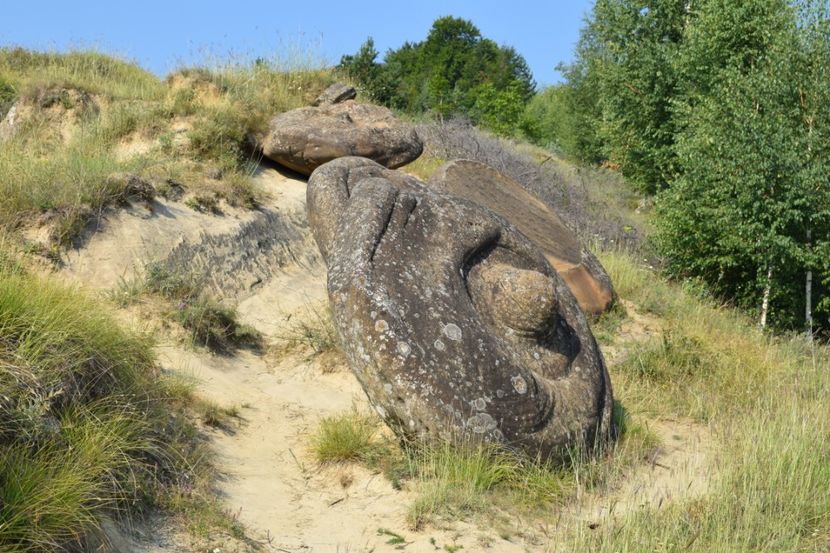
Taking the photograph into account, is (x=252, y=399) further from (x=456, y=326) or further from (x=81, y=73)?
(x=81, y=73)

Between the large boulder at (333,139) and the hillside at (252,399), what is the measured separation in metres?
0.35

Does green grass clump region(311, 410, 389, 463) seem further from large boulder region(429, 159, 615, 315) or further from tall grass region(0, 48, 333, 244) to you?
large boulder region(429, 159, 615, 315)

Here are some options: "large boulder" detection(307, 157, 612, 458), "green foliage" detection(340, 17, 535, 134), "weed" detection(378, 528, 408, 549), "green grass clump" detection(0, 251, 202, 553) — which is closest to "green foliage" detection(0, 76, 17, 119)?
"large boulder" detection(307, 157, 612, 458)

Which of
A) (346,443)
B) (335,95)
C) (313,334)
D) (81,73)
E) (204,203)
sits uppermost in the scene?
(335,95)

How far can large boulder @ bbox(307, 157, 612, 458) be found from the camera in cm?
555

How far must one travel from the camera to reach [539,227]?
34.7 ft

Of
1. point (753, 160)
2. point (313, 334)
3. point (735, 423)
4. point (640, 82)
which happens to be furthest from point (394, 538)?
point (640, 82)

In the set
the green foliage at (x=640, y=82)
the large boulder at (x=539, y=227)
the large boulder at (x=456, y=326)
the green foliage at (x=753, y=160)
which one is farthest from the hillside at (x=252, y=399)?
the green foliage at (x=640, y=82)

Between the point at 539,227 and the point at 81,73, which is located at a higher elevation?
the point at 81,73

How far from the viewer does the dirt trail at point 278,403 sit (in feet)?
17.0

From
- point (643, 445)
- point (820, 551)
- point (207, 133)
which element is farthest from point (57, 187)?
point (820, 551)

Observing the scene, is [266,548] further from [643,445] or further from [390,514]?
[643,445]

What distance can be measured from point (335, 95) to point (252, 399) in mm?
8026

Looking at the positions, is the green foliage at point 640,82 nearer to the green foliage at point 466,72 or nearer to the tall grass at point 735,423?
the tall grass at point 735,423
